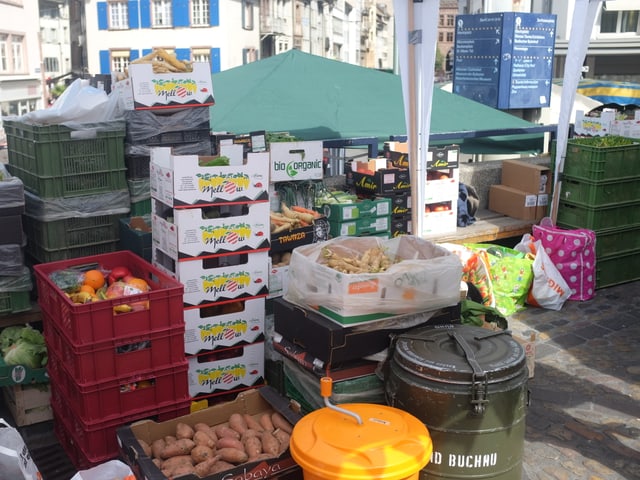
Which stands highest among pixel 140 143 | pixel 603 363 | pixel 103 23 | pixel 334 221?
pixel 103 23

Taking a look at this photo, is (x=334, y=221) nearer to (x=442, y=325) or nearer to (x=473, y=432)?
(x=442, y=325)

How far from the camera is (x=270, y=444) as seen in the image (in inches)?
161

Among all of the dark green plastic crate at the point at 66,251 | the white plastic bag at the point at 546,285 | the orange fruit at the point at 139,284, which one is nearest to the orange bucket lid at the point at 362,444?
the orange fruit at the point at 139,284

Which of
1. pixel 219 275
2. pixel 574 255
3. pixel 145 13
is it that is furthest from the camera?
pixel 145 13

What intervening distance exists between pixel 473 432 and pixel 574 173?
526cm

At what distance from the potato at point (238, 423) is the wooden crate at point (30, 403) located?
1.78 metres

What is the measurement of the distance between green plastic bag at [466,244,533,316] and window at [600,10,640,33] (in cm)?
3233

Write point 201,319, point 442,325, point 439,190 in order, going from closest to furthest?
point 442,325 → point 201,319 → point 439,190

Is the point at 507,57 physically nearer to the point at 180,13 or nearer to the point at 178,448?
the point at 178,448

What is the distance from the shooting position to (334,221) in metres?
6.68

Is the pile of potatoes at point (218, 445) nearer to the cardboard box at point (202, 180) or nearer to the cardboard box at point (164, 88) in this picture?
the cardboard box at point (202, 180)

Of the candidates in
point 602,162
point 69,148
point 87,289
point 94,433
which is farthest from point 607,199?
point 94,433

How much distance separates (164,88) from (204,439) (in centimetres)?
302

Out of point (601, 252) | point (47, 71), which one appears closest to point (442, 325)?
point (601, 252)
